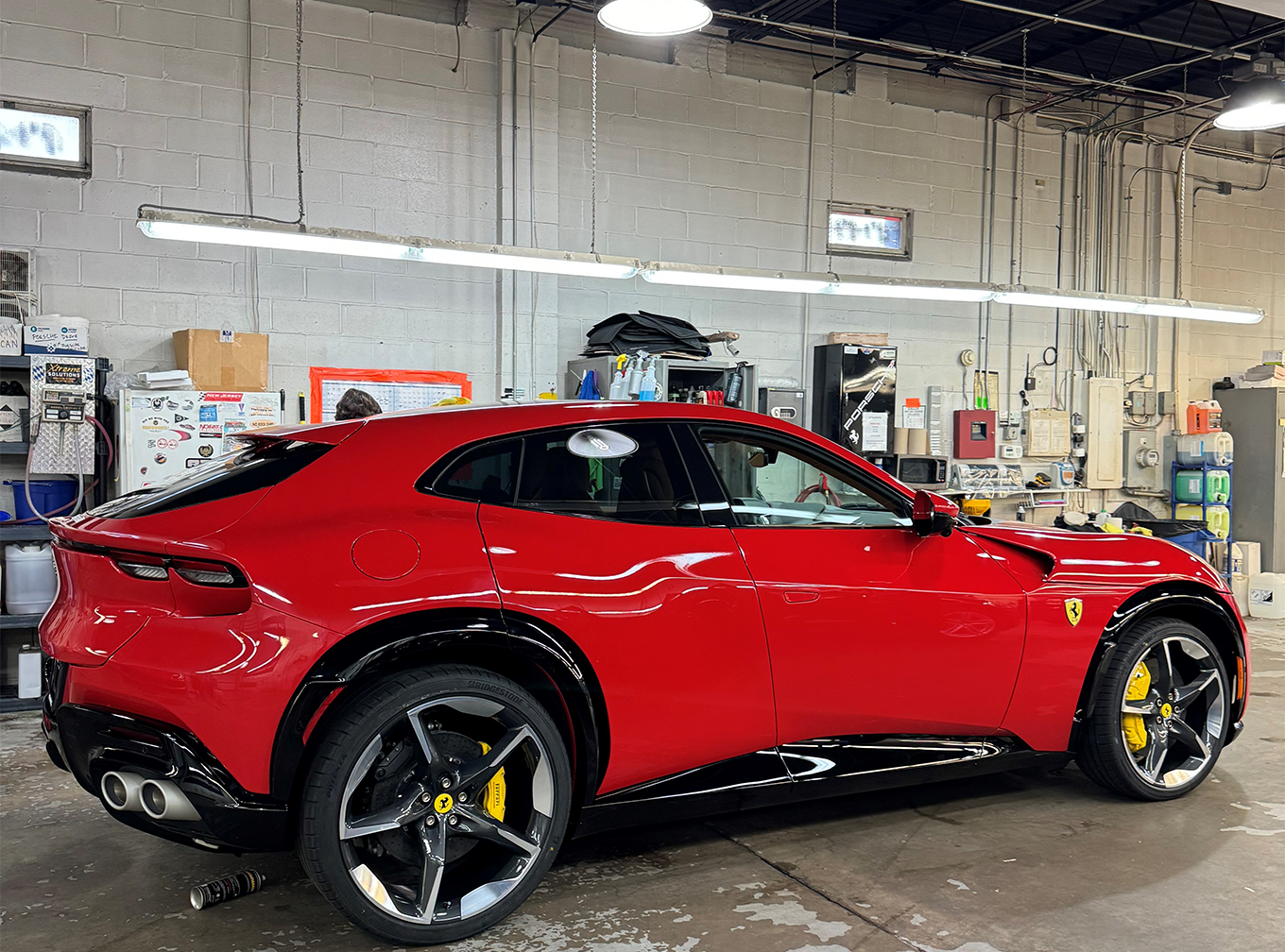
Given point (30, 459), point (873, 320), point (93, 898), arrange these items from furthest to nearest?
1. point (873, 320)
2. point (30, 459)
3. point (93, 898)

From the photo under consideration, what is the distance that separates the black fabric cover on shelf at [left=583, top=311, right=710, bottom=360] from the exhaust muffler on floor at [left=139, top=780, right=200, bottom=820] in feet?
16.0

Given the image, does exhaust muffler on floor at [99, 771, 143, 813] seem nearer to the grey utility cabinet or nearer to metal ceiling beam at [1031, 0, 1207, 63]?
metal ceiling beam at [1031, 0, 1207, 63]

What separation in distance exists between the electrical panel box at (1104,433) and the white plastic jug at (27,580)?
7936 mm

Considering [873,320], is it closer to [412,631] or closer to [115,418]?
[115,418]

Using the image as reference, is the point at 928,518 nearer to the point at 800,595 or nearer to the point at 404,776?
the point at 800,595

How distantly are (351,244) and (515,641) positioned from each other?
3475 millimetres

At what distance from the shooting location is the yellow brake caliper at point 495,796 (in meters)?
2.58

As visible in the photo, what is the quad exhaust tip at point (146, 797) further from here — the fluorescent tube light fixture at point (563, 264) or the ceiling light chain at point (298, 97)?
the ceiling light chain at point (298, 97)

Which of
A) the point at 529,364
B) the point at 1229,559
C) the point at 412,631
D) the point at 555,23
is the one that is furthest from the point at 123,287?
the point at 1229,559

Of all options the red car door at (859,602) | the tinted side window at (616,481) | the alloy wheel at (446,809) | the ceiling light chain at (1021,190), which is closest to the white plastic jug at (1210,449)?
the ceiling light chain at (1021,190)

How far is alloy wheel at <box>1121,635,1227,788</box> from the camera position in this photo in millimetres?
3531

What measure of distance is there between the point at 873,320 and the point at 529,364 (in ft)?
9.67

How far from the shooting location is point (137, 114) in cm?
616

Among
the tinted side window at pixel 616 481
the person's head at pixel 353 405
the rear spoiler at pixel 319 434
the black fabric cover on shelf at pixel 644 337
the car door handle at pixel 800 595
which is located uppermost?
the black fabric cover on shelf at pixel 644 337
